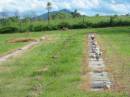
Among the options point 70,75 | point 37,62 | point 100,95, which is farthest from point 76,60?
point 100,95

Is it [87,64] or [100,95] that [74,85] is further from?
[87,64]

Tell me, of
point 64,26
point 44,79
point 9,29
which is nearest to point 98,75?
point 44,79

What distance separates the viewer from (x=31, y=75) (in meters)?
16.4

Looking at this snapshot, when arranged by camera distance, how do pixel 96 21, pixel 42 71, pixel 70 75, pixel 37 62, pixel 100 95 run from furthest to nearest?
pixel 96 21, pixel 37 62, pixel 42 71, pixel 70 75, pixel 100 95

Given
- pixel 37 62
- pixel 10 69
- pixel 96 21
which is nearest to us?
pixel 10 69

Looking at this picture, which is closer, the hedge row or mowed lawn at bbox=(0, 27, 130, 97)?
mowed lawn at bbox=(0, 27, 130, 97)

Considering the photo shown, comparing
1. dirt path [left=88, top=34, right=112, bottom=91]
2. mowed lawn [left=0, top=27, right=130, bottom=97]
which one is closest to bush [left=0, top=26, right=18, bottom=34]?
mowed lawn [left=0, top=27, right=130, bottom=97]

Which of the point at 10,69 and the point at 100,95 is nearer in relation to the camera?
the point at 100,95

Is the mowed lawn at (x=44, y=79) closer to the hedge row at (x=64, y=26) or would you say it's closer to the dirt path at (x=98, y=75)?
the dirt path at (x=98, y=75)

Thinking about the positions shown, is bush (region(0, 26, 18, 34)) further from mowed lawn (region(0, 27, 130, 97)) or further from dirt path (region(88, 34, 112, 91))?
dirt path (region(88, 34, 112, 91))

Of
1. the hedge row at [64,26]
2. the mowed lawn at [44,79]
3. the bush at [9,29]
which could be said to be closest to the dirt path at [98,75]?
the mowed lawn at [44,79]

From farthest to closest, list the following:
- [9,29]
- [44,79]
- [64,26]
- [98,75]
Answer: [9,29] → [64,26] → [98,75] → [44,79]

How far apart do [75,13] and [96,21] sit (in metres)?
36.2

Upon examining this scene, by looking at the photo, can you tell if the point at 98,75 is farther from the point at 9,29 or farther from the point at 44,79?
the point at 9,29
